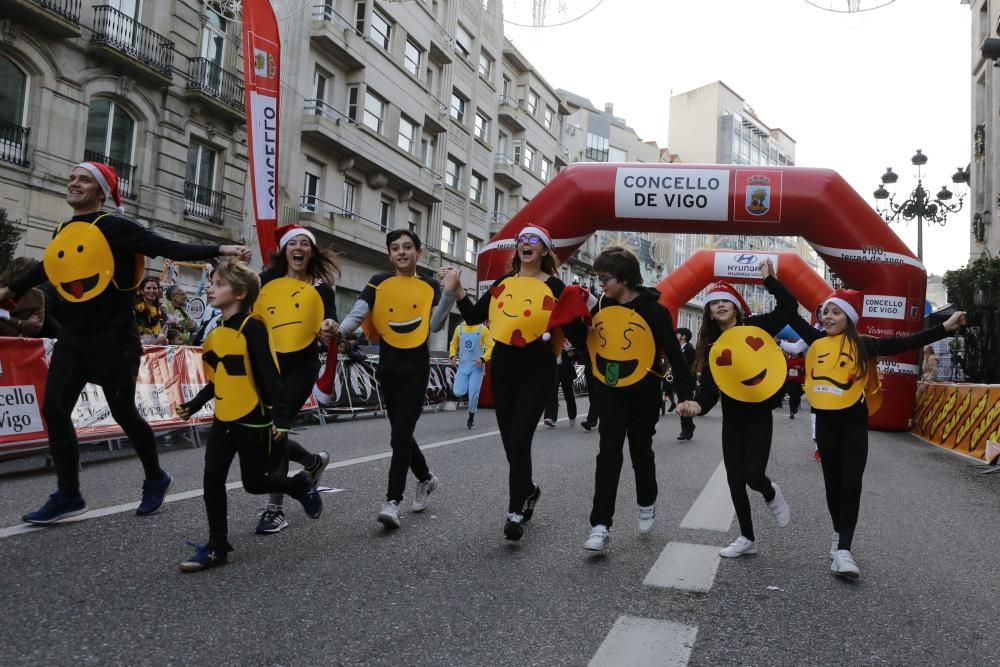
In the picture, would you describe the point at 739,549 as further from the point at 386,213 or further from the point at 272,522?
the point at 386,213

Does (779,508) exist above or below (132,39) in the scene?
below

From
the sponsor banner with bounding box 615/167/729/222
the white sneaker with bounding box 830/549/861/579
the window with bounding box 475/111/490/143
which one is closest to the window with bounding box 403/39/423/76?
the window with bounding box 475/111/490/143

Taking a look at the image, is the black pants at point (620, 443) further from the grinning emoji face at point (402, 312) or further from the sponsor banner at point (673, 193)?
the sponsor banner at point (673, 193)

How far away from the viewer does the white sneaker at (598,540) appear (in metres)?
4.18

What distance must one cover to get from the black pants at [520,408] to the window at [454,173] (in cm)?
3048

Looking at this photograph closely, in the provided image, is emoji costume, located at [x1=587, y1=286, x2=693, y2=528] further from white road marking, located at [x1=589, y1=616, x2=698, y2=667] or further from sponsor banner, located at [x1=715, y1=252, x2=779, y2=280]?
sponsor banner, located at [x1=715, y1=252, x2=779, y2=280]

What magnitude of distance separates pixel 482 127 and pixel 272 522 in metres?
34.6

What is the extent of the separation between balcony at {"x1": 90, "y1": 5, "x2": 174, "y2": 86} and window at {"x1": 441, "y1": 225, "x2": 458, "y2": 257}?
605 inches

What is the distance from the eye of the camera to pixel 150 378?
822 cm

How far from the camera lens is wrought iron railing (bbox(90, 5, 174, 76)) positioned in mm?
18078

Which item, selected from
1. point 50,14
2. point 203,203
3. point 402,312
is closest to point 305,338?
point 402,312

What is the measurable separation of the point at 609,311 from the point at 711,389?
0.83 m

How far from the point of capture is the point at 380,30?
28.2m

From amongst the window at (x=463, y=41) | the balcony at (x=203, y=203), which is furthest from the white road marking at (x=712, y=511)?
the window at (x=463, y=41)
